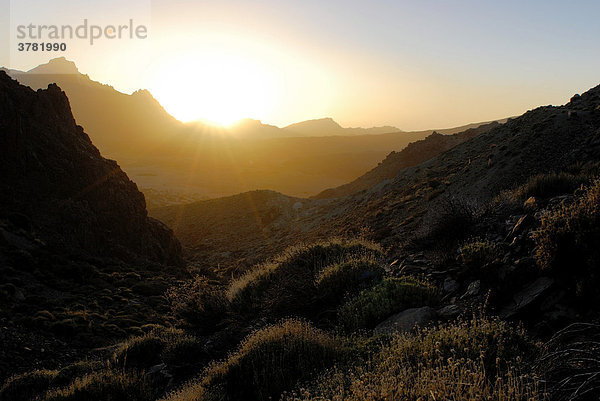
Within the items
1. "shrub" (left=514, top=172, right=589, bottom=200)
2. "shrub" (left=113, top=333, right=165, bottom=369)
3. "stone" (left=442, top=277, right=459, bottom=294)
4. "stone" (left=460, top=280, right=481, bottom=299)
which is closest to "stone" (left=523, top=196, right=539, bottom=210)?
"shrub" (left=514, top=172, right=589, bottom=200)

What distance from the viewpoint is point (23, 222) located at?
18297mm

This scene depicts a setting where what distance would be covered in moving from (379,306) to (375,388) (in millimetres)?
3176

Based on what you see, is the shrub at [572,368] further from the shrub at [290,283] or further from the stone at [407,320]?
the shrub at [290,283]

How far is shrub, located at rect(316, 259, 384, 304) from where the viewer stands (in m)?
7.89

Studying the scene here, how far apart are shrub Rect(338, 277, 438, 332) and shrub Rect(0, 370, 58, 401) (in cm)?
626

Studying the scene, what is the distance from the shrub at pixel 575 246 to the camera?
4.61 meters

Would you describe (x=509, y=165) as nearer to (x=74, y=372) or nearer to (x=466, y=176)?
(x=466, y=176)

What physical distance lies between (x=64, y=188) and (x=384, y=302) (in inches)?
917

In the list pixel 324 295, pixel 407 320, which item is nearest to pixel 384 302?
pixel 407 320

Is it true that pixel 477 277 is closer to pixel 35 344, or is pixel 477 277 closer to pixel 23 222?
pixel 35 344

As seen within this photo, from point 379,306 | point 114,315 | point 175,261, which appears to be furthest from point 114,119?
point 379,306

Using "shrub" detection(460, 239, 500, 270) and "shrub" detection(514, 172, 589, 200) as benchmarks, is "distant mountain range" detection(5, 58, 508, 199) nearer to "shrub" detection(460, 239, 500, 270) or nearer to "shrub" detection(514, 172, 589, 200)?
"shrub" detection(514, 172, 589, 200)

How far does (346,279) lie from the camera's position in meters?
8.12

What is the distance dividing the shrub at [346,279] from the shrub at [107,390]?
408cm
